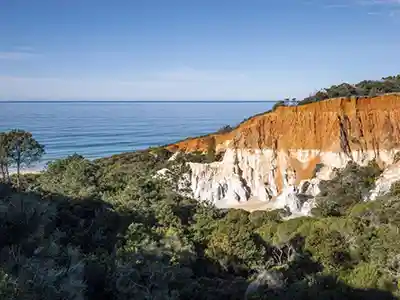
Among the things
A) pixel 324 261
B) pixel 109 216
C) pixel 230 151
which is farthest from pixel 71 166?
pixel 324 261

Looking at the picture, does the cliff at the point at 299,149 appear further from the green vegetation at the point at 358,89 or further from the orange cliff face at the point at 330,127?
the green vegetation at the point at 358,89

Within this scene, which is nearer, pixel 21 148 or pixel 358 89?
pixel 21 148

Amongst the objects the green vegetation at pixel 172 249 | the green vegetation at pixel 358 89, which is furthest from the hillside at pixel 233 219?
the green vegetation at pixel 358 89

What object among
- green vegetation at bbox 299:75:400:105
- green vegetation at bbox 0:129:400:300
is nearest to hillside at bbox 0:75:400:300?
green vegetation at bbox 0:129:400:300

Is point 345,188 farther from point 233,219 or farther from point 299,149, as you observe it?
point 233,219

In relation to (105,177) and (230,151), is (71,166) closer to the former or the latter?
(105,177)

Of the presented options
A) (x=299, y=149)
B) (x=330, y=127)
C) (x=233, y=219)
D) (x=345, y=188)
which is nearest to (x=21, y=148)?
(x=233, y=219)
